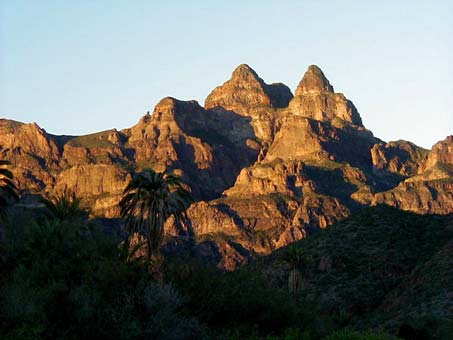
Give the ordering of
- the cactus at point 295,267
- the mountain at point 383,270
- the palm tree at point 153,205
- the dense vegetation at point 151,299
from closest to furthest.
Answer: the dense vegetation at point 151,299
the palm tree at point 153,205
the mountain at point 383,270
the cactus at point 295,267

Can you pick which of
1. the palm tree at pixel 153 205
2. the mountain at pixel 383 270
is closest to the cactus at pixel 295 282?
the mountain at pixel 383 270

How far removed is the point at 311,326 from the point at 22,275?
2390 centimetres

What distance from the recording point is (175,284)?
64000 millimetres

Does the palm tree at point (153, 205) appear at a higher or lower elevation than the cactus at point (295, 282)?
higher

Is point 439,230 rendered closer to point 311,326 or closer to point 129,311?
point 311,326

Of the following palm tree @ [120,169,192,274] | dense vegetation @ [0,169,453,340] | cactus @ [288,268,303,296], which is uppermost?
palm tree @ [120,169,192,274]

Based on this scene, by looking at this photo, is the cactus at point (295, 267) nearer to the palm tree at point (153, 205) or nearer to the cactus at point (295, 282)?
the cactus at point (295, 282)

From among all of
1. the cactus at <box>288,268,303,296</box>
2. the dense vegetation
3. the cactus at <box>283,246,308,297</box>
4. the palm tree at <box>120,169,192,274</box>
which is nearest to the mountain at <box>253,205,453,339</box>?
the dense vegetation

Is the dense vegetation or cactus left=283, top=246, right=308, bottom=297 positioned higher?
cactus left=283, top=246, right=308, bottom=297

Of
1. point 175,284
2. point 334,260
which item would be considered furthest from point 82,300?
point 334,260

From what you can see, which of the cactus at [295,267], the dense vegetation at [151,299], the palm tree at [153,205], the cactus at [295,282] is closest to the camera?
the dense vegetation at [151,299]

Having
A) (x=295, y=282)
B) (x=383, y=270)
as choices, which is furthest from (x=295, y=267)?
(x=383, y=270)

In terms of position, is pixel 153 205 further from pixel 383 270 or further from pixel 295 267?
pixel 383 270

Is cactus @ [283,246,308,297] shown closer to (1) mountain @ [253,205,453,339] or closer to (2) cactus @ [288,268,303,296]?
(2) cactus @ [288,268,303,296]
